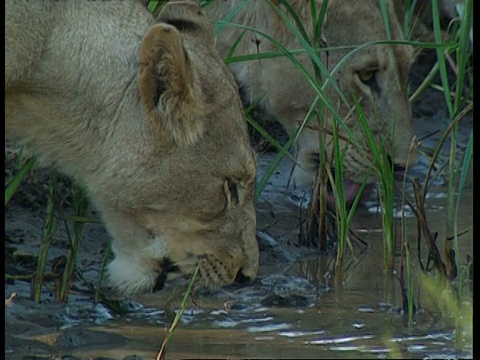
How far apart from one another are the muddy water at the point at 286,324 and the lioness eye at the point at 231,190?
0.42 m

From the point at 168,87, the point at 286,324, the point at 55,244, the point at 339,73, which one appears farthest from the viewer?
the point at 339,73

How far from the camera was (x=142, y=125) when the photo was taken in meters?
3.84

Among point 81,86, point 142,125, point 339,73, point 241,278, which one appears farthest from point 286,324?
point 339,73

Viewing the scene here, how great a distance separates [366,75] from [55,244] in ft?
5.37

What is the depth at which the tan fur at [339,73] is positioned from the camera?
5484mm

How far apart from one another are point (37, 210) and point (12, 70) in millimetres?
1544

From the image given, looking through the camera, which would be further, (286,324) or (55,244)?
(55,244)

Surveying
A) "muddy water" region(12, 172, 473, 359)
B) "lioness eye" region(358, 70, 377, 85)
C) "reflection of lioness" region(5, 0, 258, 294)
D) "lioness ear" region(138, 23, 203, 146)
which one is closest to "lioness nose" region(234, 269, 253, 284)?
"reflection of lioness" region(5, 0, 258, 294)

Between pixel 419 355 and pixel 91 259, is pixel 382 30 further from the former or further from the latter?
pixel 419 355

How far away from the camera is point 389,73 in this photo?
5629mm

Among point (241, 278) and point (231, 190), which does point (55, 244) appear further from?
point (231, 190)

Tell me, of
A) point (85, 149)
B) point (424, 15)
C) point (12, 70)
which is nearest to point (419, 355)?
point (85, 149)

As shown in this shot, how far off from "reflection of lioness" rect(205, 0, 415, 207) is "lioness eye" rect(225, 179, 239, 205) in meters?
1.47

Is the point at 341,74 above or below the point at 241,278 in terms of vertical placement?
above
